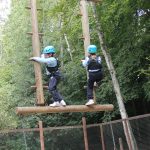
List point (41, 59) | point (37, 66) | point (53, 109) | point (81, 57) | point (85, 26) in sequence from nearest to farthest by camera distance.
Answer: point (41, 59) → point (37, 66) → point (53, 109) → point (85, 26) → point (81, 57)

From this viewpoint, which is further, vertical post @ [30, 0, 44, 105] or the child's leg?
the child's leg

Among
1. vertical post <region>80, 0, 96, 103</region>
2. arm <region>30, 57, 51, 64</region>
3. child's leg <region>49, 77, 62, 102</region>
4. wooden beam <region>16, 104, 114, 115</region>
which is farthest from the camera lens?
vertical post <region>80, 0, 96, 103</region>

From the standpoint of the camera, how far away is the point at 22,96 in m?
21.6

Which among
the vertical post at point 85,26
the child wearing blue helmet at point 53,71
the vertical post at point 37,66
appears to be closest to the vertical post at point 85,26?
the vertical post at point 85,26

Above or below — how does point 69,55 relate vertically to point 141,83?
above

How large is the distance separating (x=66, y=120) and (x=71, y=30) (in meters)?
5.14

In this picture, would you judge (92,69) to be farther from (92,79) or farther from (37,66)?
(37,66)

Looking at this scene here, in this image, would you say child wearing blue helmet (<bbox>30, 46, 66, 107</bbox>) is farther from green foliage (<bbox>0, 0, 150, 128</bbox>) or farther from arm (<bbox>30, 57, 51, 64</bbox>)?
green foliage (<bbox>0, 0, 150, 128</bbox>)

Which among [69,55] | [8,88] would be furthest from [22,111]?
[69,55]

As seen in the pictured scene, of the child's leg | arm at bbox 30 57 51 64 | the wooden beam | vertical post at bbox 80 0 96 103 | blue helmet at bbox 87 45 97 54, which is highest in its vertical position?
vertical post at bbox 80 0 96 103

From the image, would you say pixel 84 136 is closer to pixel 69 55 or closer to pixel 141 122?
pixel 141 122

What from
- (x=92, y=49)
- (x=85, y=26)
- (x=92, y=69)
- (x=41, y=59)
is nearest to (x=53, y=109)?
(x=41, y=59)

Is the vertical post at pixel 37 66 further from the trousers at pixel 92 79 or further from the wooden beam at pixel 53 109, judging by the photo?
the trousers at pixel 92 79

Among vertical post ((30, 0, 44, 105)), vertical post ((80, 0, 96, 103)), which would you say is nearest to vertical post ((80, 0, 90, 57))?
vertical post ((80, 0, 96, 103))
